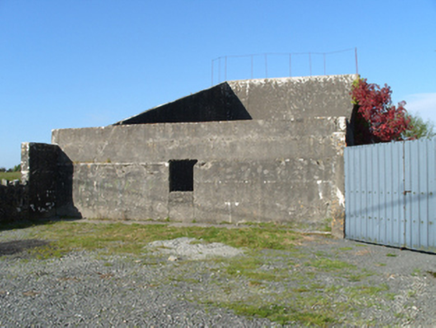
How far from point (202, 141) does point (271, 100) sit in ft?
21.1

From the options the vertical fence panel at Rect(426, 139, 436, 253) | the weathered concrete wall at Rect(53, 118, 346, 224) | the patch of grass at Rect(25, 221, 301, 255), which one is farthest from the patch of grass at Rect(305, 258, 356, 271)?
the weathered concrete wall at Rect(53, 118, 346, 224)

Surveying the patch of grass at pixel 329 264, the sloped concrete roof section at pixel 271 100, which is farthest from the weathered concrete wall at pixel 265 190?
the sloped concrete roof section at pixel 271 100

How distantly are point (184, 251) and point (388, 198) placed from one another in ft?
12.0

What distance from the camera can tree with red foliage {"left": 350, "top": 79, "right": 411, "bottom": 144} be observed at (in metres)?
14.3

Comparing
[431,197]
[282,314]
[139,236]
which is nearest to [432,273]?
[431,197]

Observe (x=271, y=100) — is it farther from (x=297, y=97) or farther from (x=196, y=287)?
(x=196, y=287)

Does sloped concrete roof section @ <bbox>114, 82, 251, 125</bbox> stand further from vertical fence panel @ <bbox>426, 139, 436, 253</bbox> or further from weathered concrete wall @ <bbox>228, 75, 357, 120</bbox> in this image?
vertical fence panel @ <bbox>426, 139, 436, 253</bbox>

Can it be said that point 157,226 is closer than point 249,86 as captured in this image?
Yes

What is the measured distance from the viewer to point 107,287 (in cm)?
448

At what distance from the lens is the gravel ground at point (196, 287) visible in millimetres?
3551

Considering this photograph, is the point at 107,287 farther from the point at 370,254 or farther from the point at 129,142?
the point at 129,142

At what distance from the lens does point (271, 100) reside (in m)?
15.4

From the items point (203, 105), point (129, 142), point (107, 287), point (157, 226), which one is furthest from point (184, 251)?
point (203, 105)

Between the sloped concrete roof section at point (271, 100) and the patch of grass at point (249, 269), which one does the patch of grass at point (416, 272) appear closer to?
the patch of grass at point (249, 269)
